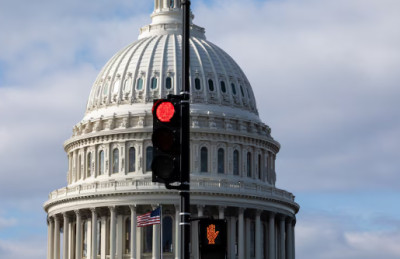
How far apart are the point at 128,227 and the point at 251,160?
1502 cm

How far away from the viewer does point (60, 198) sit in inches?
4751

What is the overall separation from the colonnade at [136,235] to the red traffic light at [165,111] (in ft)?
289

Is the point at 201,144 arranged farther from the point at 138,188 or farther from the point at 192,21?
the point at 192,21

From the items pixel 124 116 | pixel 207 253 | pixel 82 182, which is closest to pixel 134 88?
pixel 124 116

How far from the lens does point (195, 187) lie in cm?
11500

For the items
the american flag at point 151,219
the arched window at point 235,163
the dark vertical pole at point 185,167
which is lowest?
the dark vertical pole at point 185,167

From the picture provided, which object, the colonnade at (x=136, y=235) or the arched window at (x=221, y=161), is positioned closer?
the colonnade at (x=136, y=235)

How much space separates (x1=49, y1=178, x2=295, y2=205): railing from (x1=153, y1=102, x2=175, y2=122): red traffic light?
298 feet

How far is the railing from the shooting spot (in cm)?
11500

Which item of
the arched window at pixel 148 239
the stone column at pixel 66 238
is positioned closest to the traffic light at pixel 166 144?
the arched window at pixel 148 239

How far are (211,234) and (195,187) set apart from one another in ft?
300

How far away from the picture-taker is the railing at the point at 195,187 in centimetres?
11500

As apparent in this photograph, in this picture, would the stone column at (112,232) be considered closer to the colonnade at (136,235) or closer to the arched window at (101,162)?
the colonnade at (136,235)

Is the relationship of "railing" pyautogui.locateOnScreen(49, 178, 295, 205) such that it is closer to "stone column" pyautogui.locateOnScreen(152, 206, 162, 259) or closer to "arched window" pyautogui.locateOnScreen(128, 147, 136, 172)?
"arched window" pyautogui.locateOnScreen(128, 147, 136, 172)
